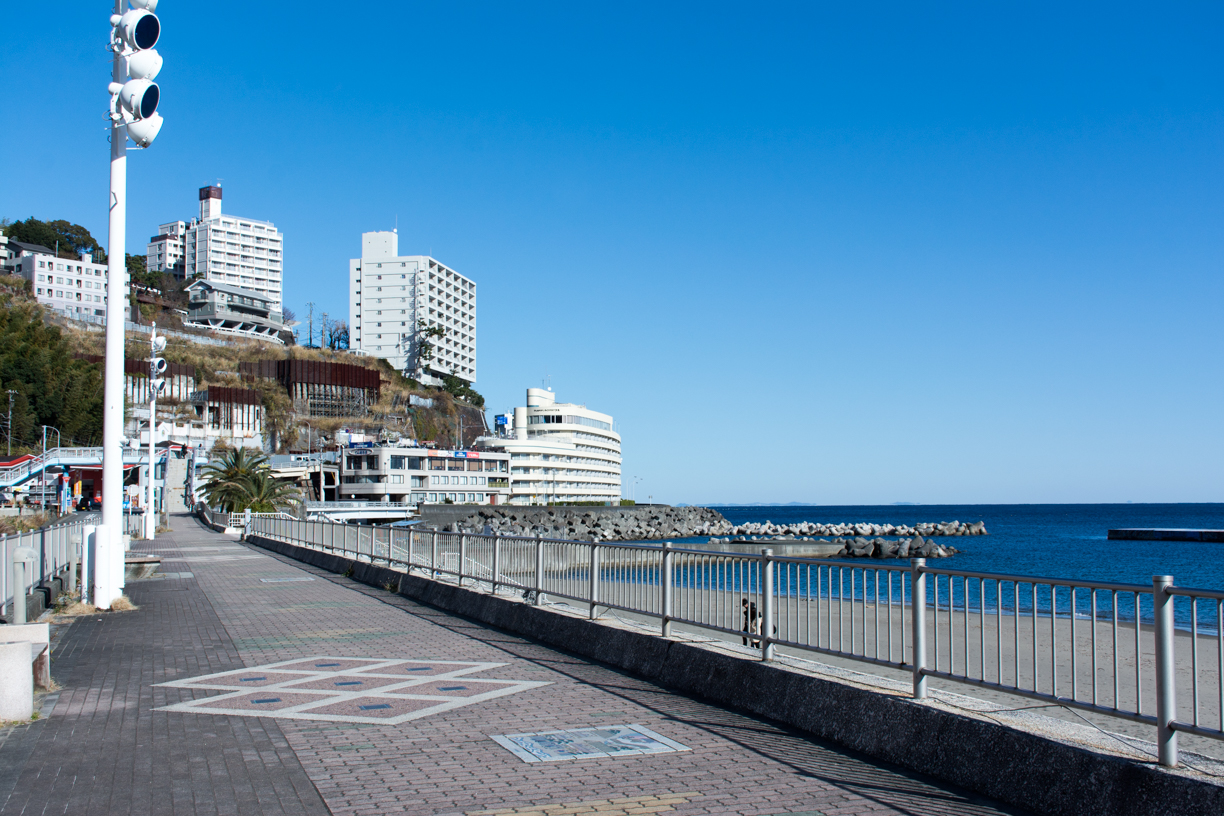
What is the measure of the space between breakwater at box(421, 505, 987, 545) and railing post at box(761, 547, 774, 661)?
251 ft

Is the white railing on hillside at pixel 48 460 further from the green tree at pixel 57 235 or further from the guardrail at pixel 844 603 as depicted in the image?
the green tree at pixel 57 235

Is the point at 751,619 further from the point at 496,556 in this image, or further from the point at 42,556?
the point at 42,556

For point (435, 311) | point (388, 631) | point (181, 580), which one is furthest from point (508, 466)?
point (388, 631)

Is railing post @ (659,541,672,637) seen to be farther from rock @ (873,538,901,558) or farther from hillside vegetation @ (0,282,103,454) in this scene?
hillside vegetation @ (0,282,103,454)

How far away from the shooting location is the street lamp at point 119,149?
13.9 metres

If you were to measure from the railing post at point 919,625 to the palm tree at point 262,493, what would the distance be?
64.9m

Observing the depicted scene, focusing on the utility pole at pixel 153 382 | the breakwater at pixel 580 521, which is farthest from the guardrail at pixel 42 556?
the breakwater at pixel 580 521

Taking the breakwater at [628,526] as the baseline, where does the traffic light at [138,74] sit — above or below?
above

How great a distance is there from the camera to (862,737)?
6852 millimetres

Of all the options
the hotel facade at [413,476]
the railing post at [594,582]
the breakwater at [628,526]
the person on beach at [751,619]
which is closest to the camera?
the person on beach at [751,619]

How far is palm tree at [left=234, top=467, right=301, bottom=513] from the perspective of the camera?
67312 mm

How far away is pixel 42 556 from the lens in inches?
587

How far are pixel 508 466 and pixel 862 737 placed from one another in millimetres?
123568

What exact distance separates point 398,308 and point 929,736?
567 feet
